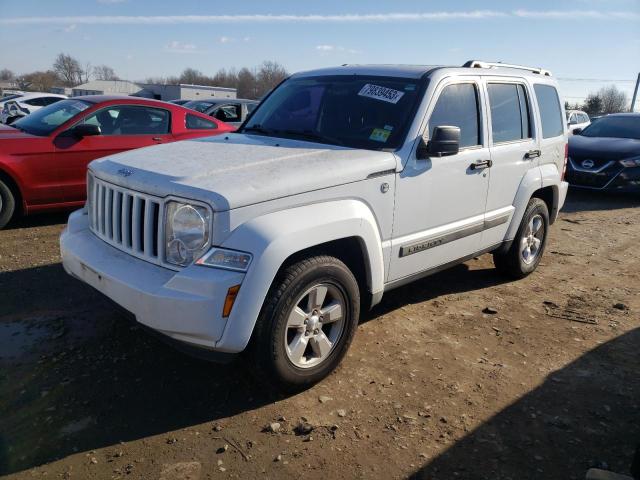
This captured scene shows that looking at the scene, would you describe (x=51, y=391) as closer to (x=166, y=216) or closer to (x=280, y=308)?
(x=166, y=216)

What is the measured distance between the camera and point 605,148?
33.0ft

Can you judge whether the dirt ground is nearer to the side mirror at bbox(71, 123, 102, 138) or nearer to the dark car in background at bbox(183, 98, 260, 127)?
the side mirror at bbox(71, 123, 102, 138)

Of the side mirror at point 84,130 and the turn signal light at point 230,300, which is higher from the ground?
the side mirror at point 84,130

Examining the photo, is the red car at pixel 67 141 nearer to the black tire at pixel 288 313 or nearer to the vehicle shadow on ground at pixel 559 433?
the black tire at pixel 288 313

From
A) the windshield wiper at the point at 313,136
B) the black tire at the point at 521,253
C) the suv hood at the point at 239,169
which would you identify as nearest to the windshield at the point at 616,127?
the black tire at the point at 521,253

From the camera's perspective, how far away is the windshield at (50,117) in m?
6.43

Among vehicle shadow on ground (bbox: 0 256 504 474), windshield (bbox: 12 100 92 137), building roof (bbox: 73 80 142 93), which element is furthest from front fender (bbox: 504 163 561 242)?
building roof (bbox: 73 80 142 93)

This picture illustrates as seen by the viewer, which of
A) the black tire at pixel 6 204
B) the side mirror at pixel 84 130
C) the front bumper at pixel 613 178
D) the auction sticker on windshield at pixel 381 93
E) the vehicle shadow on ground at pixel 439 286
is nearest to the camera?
the auction sticker on windshield at pixel 381 93

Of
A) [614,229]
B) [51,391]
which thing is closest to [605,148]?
[614,229]

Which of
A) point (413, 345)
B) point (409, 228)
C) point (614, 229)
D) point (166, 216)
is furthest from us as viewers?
point (614, 229)

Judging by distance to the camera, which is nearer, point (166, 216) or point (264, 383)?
point (166, 216)

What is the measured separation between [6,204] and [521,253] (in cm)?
568

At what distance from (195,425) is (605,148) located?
9802 millimetres

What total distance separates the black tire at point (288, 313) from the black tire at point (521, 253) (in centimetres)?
250
